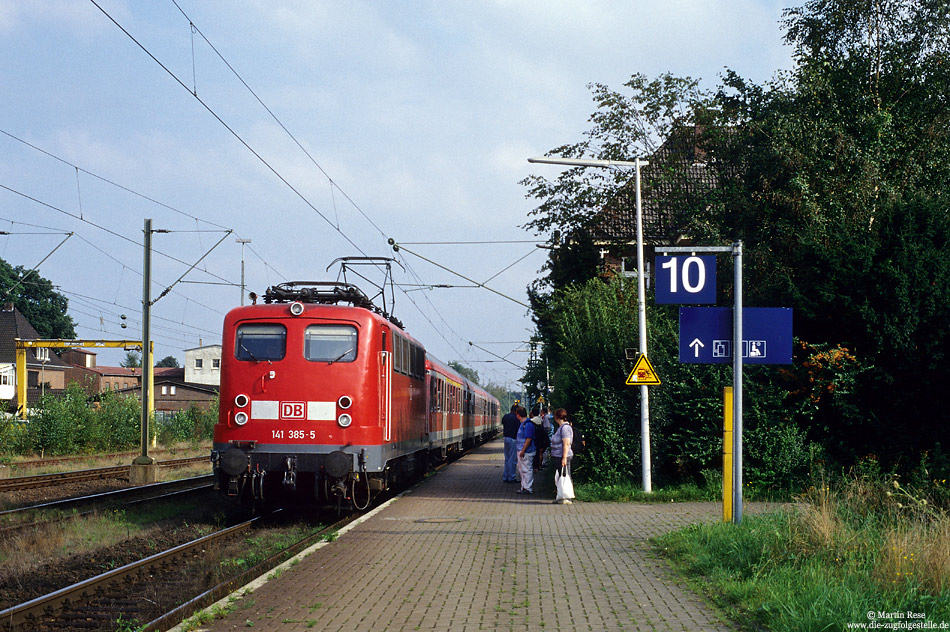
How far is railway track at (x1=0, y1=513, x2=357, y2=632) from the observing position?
7.70 meters

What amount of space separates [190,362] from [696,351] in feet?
311

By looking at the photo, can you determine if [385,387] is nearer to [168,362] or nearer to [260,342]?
[260,342]

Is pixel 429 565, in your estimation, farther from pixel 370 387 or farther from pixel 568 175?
pixel 568 175

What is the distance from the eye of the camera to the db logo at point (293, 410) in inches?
534

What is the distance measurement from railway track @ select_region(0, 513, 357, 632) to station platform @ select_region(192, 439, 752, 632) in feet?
1.11

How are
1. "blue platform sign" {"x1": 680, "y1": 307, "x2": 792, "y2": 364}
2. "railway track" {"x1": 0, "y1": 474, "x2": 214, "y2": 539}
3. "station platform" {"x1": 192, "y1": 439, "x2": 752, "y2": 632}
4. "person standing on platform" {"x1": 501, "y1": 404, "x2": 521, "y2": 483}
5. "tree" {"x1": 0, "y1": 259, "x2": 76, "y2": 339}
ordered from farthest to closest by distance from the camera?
"tree" {"x1": 0, "y1": 259, "x2": 76, "y2": 339}, "person standing on platform" {"x1": 501, "y1": 404, "x2": 521, "y2": 483}, "railway track" {"x1": 0, "y1": 474, "x2": 214, "y2": 539}, "blue platform sign" {"x1": 680, "y1": 307, "x2": 792, "y2": 364}, "station platform" {"x1": 192, "y1": 439, "x2": 752, "y2": 632}

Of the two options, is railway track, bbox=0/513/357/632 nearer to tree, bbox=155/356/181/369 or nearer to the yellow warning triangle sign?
the yellow warning triangle sign

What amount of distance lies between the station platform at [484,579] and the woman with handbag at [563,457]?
5.15 feet

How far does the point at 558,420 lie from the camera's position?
1658cm

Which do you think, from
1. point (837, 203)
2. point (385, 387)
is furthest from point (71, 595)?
point (837, 203)

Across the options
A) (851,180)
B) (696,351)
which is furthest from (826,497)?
(851,180)

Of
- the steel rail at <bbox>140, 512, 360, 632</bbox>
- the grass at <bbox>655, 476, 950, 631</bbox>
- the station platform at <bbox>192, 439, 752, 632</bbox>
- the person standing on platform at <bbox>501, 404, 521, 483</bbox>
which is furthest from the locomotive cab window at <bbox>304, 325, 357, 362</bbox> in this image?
the person standing on platform at <bbox>501, 404, 521, 483</bbox>

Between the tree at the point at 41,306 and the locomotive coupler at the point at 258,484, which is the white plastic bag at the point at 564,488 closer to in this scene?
the locomotive coupler at the point at 258,484

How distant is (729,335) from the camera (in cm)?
1111
